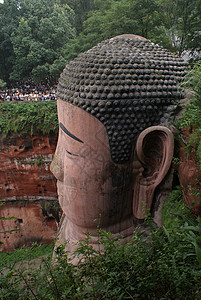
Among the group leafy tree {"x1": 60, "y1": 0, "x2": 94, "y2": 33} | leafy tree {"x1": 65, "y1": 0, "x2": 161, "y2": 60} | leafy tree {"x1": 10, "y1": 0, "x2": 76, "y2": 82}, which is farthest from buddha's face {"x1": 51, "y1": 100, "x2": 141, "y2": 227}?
leafy tree {"x1": 60, "y1": 0, "x2": 94, "y2": 33}

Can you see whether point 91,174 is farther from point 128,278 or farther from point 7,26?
point 7,26

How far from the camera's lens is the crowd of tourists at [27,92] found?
42.5 feet

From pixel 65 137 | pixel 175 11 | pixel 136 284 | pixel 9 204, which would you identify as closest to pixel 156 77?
pixel 65 137

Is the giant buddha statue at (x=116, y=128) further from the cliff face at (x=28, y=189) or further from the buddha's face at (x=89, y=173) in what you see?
the cliff face at (x=28, y=189)

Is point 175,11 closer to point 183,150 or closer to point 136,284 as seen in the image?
point 183,150

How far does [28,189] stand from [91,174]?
7267mm

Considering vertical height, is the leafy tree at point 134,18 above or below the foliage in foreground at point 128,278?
above

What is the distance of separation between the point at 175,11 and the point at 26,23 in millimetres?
10526

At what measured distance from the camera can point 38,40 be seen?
15.6 meters

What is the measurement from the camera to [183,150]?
3.22m

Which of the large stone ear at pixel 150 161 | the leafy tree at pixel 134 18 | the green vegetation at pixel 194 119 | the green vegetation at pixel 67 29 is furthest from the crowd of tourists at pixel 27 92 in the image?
the green vegetation at pixel 194 119

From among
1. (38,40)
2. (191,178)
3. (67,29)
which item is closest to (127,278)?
(191,178)

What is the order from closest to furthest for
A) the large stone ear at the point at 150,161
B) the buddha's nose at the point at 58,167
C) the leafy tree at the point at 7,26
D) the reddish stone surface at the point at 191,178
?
the reddish stone surface at the point at 191,178, the large stone ear at the point at 150,161, the buddha's nose at the point at 58,167, the leafy tree at the point at 7,26

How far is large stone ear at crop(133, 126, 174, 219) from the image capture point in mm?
3328
